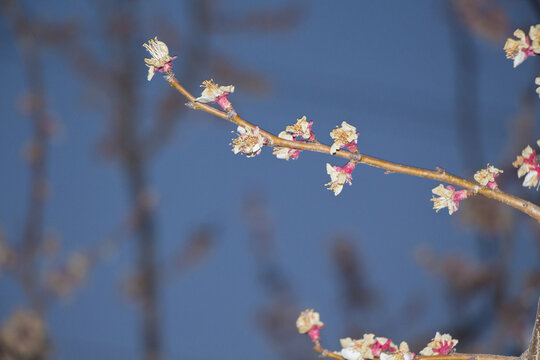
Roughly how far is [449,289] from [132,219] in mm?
2507

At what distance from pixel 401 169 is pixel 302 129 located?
137 mm

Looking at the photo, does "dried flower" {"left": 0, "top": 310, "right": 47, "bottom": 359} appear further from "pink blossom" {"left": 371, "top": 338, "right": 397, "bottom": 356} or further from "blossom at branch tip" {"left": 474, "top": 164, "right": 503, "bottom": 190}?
"blossom at branch tip" {"left": 474, "top": 164, "right": 503, "bottom": 190}

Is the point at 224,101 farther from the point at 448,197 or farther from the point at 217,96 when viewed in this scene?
the point at 448,197

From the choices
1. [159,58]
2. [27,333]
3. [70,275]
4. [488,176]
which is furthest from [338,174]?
[70,275]

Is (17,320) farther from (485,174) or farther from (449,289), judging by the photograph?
(449,289)

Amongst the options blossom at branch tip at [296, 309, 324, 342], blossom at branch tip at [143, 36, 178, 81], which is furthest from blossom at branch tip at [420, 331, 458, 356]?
blossom at branch tip at [143, 36, 178, 81]

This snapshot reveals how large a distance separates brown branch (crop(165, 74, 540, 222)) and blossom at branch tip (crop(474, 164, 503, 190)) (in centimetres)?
1

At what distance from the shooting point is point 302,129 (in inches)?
20.2

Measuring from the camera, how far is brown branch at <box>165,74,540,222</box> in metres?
0.46

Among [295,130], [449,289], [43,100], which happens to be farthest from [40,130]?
[449,289]

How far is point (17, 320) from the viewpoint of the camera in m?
2.38

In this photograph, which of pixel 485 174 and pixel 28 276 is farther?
pixel 28 276

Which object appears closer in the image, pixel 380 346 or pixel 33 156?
pixel 380 346

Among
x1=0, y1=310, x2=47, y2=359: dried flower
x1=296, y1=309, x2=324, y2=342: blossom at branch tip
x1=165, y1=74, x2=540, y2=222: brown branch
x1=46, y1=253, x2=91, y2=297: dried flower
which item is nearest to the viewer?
x1=165, y1=74, x2=540, y2=222: brown branch
